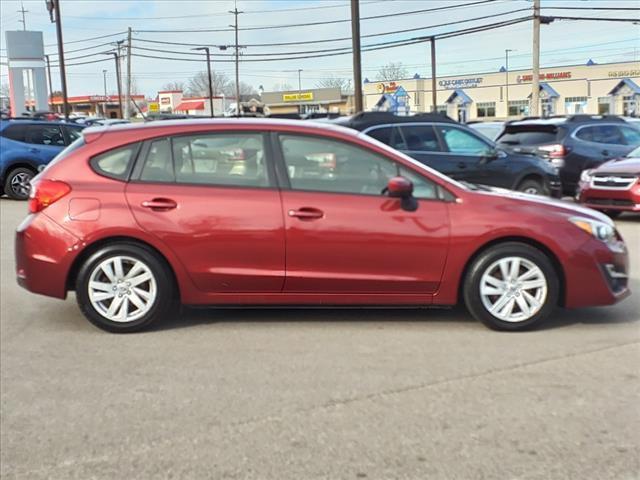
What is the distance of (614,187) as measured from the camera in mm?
10953

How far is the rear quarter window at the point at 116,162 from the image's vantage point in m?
5.45

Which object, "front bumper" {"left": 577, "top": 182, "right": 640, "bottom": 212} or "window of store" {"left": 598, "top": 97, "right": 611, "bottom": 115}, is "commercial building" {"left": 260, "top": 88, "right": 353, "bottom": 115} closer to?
"window of store" {"left": 598, "top": 97, "right": 611, "bottom": 115}

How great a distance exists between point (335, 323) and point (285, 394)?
151cm

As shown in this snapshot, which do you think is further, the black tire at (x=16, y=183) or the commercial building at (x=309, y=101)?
the commercial building at (x=309, y=101)

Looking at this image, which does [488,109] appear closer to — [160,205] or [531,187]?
[531,187]

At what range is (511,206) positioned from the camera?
5.37m

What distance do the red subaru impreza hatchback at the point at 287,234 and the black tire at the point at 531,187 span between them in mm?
5791

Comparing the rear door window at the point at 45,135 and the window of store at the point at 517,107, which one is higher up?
the window of store at the point at 517,107

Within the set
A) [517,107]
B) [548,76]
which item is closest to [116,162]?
[548,76]

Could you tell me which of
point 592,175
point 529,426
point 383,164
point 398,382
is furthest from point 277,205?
point 592,175

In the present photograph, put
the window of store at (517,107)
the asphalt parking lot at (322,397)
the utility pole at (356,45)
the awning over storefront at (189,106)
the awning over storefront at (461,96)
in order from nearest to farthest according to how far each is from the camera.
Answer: the asphalt parking lot at (322,397) → the utility pole at (356,45) → the window of store at (517,107) → the awning over storefront at (461,96) → the awning over storefront at (189,106)

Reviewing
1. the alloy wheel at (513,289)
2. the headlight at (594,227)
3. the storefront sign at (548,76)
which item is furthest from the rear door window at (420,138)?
the storefront sign at (548,76)

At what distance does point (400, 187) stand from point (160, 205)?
1.81m

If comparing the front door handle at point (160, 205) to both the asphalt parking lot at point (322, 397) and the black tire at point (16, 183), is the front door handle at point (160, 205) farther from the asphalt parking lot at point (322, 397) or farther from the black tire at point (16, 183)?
the black tire at point (16, 183)
